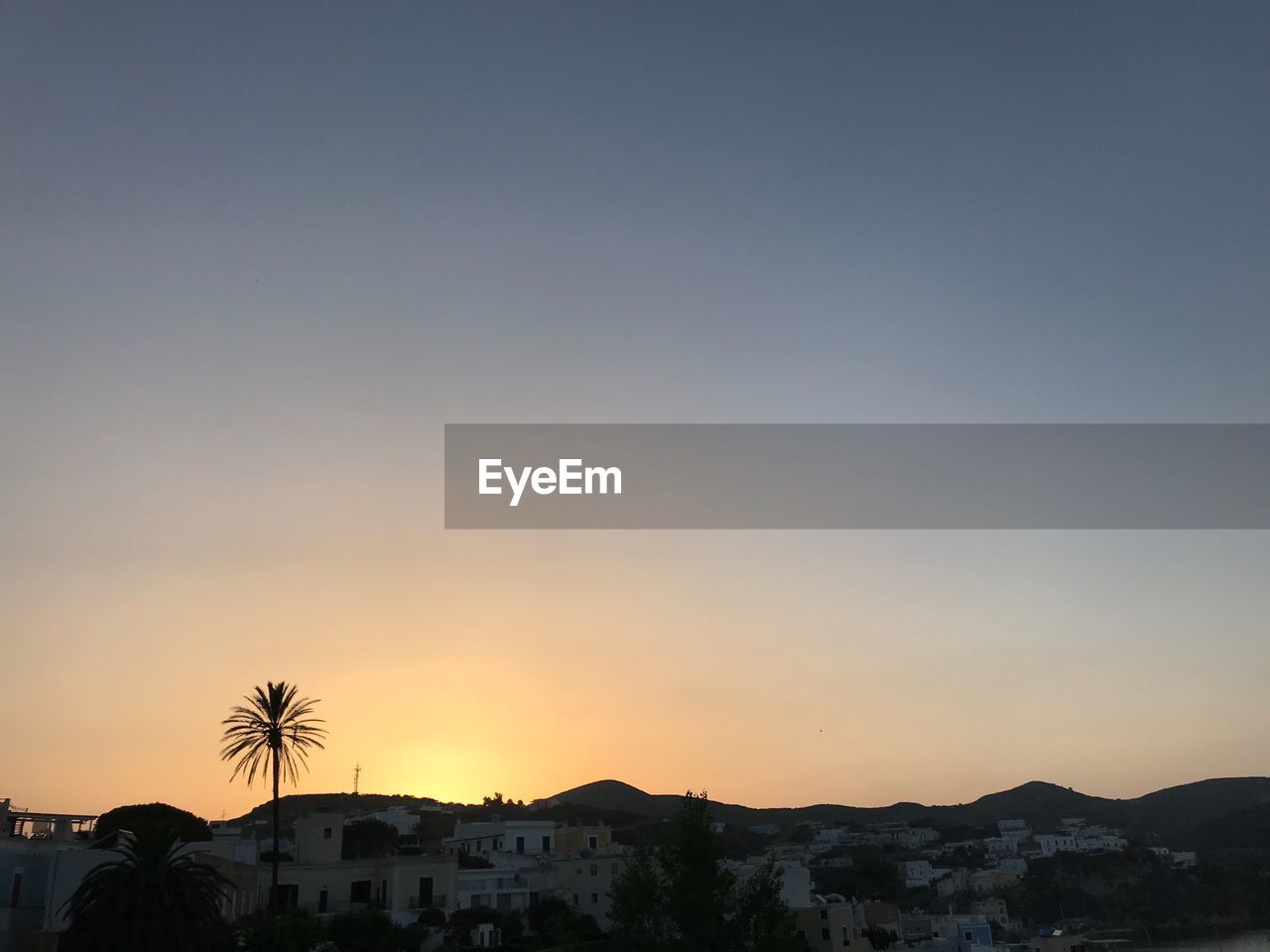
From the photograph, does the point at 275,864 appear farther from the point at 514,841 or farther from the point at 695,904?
the point at 514,841

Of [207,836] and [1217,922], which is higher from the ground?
[207,836]

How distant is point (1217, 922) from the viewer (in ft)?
584

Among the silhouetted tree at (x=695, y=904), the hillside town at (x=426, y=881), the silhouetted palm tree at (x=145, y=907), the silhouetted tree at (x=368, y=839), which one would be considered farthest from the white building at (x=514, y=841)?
the silhouetted palm tree at (x=145, y=907)

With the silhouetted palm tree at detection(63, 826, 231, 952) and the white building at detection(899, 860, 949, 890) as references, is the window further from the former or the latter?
the white building at detection(899, 860, 949, 890)

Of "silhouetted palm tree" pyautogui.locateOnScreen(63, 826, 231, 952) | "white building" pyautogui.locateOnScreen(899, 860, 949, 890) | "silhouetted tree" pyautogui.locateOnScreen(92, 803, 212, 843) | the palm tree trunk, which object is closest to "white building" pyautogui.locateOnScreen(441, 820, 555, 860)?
"silhouetted tree" pyautogui.locateOnScreen(92, 803, 212, 843)

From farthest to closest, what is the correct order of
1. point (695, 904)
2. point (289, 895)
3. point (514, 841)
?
point (514, 841) → point (289, 895) → point (695, 904)

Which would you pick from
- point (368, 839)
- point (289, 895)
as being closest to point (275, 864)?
point (289, 895)

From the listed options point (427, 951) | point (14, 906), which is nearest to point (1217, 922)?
point (427, 951)

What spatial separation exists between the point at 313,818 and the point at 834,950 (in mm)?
35465

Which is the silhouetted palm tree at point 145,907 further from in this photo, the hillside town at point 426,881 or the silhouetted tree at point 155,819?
the silhouetted tree at point 155,819

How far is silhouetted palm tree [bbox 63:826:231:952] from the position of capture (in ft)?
124

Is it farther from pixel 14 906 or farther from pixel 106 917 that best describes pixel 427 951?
pixel 106 917

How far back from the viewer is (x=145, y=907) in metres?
38.4

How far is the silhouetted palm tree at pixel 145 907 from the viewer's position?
37875mm
